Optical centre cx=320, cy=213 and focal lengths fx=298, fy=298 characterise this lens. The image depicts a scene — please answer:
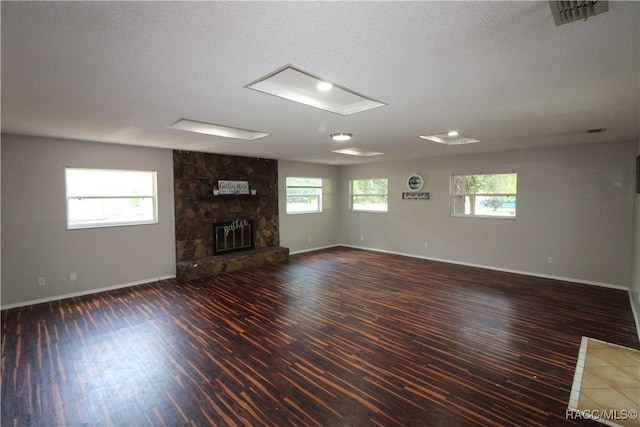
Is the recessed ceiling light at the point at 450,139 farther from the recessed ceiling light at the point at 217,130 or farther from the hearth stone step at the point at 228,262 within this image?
the hearth stone step at the point at 228,262

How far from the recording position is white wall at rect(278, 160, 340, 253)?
7680mm

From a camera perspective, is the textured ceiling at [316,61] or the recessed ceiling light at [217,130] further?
the recessed ceiling light at [217,130]

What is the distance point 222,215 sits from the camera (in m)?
6.44

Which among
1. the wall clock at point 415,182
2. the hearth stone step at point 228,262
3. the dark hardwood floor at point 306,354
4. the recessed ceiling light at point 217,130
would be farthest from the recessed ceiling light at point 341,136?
the wall clock at point 415,182

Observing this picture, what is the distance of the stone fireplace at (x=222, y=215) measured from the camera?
19.1 ft

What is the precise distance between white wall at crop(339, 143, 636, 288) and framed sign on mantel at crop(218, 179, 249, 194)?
394cm

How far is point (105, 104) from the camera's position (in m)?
2.75

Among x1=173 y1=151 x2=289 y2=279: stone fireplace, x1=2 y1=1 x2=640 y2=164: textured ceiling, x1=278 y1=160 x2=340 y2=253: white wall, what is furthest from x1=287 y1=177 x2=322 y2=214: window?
x1=2 y1=1 x2=640 y2=164: textured ceiling

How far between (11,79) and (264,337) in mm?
3049

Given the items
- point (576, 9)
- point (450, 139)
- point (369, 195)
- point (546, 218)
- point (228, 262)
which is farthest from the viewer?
point (369, 195)

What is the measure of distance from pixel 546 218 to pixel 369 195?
4118 millimetres

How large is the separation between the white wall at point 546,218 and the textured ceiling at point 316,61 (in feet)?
6.11

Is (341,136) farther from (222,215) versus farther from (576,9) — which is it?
(222,215)

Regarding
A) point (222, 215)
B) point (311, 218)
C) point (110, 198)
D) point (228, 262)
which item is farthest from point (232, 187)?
point (311, 218)
